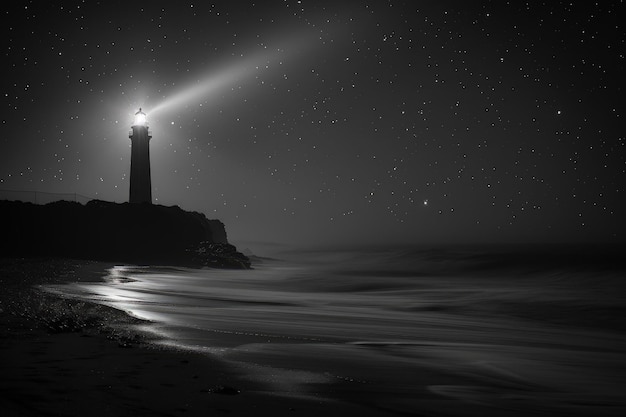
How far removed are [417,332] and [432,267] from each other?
97.4ft

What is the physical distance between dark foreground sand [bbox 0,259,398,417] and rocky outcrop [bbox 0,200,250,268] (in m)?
26.8

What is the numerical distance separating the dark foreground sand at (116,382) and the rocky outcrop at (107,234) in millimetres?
26806

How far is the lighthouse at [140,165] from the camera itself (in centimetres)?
3647

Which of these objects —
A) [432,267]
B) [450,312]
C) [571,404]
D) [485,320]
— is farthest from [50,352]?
[432,267]

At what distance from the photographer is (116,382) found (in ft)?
10.4

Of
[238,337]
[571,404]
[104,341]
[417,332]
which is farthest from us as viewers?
[417,332]

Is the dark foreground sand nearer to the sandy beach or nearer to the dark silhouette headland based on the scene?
the sandy beach

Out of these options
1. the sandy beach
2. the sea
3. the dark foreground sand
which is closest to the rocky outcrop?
the sea

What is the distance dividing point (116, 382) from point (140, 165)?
35.2m

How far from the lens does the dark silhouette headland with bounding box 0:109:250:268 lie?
30.5 metres

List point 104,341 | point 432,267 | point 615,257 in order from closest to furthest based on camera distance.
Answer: point 104,341 < point 615,257 < point 432,267

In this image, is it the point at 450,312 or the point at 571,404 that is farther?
the point at 450,312

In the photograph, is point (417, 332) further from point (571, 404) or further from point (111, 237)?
point (111, 237)

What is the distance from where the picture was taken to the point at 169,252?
32.7 m
